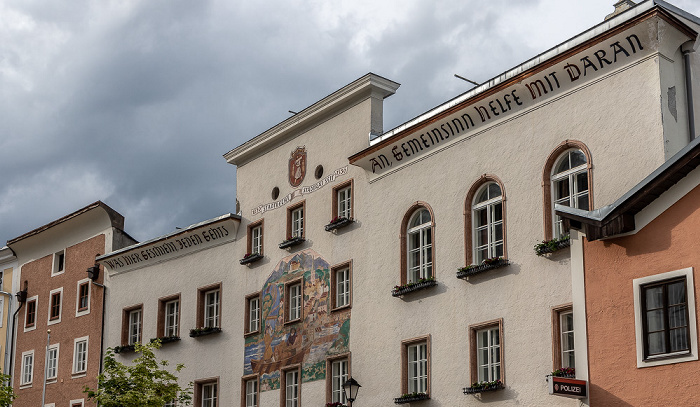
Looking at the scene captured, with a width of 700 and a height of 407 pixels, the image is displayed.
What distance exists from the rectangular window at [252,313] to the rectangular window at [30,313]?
47.5ft

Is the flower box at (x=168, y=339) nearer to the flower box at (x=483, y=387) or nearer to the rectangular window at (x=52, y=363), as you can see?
the rectangular window at (x=52, y=363)

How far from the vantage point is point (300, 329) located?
97.9 ft

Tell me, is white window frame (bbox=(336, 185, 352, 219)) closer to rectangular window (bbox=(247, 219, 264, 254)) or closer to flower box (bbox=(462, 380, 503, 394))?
rectangular window (bbox=(247, 219, 264, 254))

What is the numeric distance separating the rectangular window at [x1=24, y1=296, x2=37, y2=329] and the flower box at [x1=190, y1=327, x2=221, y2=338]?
12070 millimetres

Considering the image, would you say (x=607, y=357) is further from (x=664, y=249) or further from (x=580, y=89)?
(x=580, y=89)

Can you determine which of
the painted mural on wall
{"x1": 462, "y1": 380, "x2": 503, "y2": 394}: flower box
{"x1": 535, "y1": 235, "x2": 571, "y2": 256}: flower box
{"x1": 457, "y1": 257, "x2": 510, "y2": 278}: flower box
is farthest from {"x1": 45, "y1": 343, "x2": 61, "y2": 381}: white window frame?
{"x1": 535, "y1": 235, "x2": 571, "y2": 256}: flower box

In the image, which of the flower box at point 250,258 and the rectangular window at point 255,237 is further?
the rectangular window at point 255,237

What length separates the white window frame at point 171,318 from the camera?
116 feet

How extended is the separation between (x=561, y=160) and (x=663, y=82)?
2.93m

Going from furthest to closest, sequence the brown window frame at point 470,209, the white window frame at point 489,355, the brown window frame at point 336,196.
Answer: the brown window frame at point 336,196, the brown window frame at point 470,209, the white window frame at point 489,355

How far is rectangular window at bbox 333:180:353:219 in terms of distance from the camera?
29.4 meters

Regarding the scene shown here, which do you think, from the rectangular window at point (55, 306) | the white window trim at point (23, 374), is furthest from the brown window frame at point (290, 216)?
the white window trim at point (23, 374)

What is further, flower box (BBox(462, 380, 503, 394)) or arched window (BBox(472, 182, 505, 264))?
arched window (BBox(472, 182, 505, 264))

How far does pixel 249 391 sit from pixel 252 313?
7.73ft
